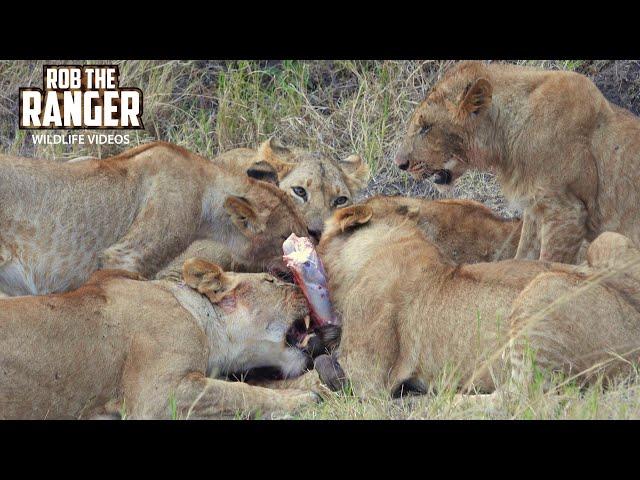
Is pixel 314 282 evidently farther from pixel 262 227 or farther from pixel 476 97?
pixel 476 97

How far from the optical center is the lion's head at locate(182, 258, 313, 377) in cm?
651

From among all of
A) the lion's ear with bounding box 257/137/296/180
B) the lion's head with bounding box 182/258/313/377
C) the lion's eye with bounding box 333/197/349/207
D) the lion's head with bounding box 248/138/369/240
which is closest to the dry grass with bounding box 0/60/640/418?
the lion's head with bounding box 248/138/369/240

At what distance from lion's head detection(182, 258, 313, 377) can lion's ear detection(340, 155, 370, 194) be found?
197 centimetres

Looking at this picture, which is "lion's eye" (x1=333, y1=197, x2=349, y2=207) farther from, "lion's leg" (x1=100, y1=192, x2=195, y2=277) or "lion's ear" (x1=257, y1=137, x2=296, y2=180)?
"lion's leg" (x1=100, y1=192, x2=195, y2=277)

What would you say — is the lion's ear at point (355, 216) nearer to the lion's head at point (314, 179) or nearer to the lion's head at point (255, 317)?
the lion's head at point (255, 317)

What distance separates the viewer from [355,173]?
862 centimetres

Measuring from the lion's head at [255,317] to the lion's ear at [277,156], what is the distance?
180cm

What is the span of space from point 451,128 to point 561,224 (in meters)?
0.85

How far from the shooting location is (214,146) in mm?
10180

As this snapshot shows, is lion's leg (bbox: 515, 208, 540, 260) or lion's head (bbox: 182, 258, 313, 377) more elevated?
lion's leg (bbox: 515, 208, 540, 260)

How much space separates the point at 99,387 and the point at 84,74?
3.65 meters

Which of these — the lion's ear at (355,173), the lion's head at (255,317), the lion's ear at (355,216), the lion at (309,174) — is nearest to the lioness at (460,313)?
the lion's ear at (355,216)

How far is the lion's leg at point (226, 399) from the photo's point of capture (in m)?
5.91

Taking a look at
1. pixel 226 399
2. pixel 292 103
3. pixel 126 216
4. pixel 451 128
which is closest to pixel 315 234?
pixel 451 128
